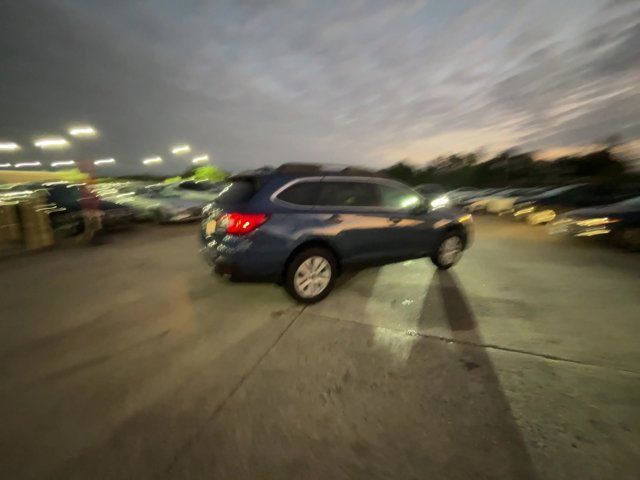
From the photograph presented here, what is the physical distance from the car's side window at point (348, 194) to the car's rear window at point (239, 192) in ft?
2.77

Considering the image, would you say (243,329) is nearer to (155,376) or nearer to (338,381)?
(155,376)

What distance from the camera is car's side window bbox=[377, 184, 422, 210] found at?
4.70 metres

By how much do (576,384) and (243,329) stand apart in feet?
9.76

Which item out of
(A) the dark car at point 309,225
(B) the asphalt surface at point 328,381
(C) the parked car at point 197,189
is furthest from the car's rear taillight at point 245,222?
(C) the parked car at point 197,189

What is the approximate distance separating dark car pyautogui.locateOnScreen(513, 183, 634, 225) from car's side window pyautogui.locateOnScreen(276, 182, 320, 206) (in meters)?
9.57

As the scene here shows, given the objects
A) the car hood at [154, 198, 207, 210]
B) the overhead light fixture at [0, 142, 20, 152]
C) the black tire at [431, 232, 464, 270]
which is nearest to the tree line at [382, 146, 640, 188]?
the car hood at [154, 198, 207, 210]

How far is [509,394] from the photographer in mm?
2438

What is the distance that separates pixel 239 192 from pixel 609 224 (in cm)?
751

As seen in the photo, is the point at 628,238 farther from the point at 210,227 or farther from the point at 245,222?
the point at 210,227

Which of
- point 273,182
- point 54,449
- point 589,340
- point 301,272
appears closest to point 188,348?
point 54,449

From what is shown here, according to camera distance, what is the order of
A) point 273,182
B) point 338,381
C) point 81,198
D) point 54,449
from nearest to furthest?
point 54,449 → point 338,381 → point 273,182 → point 81,198

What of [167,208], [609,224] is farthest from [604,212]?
[167,208]

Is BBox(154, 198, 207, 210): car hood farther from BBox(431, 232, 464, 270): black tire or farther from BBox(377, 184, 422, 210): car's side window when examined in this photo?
BBox(431, 232, 464, 270): black tire

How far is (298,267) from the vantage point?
13.1 ft
